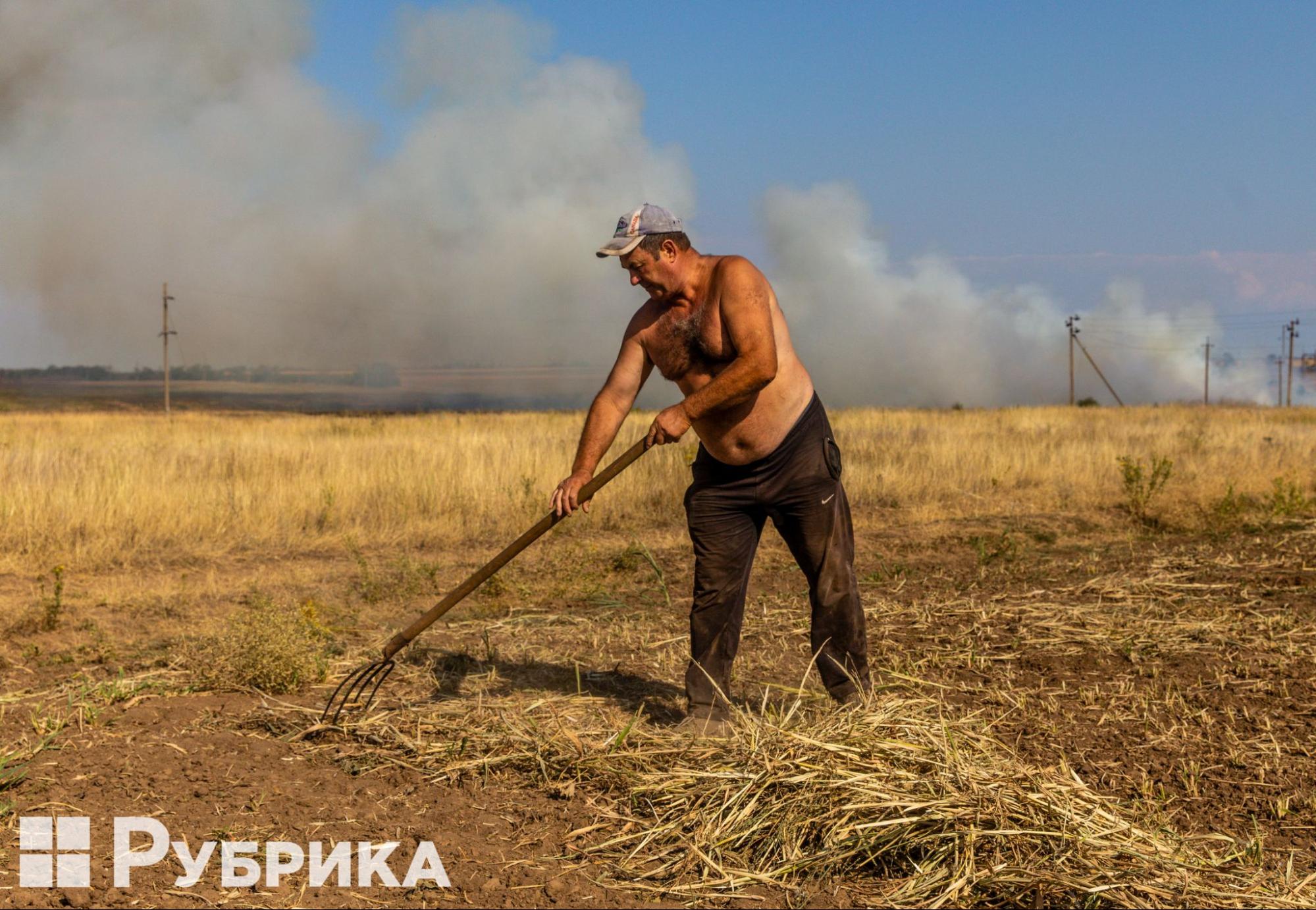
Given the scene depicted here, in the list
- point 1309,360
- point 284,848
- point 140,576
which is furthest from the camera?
point 1309,360

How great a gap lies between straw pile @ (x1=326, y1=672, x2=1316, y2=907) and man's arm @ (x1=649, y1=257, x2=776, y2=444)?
1.03 metres

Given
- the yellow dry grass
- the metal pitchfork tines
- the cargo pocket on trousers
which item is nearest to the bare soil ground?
the metal pitchfork tines

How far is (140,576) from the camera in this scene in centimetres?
822

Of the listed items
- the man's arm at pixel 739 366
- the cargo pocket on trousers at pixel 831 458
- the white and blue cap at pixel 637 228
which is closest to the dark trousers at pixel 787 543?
the cargo pocket on trousers at pixel 831 458

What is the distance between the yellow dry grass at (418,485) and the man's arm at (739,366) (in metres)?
5.80

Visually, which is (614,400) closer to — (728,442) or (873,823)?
(728,442)

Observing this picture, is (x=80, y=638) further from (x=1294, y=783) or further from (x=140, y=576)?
(x=1294, y=783)

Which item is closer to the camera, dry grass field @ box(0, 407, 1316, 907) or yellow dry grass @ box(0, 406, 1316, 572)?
dry grass field @ box(0, 407, 1316, 907)

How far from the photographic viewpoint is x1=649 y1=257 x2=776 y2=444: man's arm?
13.2 feet

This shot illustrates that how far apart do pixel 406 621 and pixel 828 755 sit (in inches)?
158

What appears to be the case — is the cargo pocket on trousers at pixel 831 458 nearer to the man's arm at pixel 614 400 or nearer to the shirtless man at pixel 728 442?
the shirtless man at pixel 728 442

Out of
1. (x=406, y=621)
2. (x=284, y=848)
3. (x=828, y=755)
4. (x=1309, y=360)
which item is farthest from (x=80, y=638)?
(x=1309, y=360)

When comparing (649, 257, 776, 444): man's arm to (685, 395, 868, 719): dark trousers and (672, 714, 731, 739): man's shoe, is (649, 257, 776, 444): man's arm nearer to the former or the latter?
(685, 395, 868, 719): dark trousers

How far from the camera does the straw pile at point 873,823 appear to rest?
2969mm
